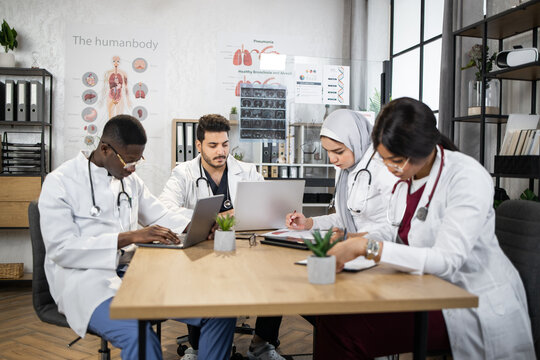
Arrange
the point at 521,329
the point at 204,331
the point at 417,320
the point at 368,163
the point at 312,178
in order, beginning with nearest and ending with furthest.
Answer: the point at 417,320, the point at 521,329, the point at 204,331, the point at 368,163, the point at 312,178

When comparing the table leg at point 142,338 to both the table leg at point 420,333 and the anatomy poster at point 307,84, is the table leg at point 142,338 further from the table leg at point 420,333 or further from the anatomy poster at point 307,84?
the anatomy poster at point 307,84

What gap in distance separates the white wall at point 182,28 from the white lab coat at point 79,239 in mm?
2830

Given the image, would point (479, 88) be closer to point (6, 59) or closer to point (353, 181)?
point (353, 181)

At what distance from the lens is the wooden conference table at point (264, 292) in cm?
107

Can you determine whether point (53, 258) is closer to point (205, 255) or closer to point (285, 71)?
point (205, 255)

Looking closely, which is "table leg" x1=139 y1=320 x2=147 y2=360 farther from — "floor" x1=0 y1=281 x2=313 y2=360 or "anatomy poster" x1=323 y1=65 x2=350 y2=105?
"anatomy poster" x1=323 y1=65 x2=350 y2=105

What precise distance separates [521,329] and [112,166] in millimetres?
1611

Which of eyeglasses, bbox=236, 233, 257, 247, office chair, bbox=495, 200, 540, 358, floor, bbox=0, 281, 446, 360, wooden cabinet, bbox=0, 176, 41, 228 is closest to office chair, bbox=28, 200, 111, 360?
eyeglasses, bbox=236, 233, 257, 247

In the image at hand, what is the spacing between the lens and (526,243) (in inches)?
65.2

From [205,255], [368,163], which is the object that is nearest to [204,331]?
[205,255]

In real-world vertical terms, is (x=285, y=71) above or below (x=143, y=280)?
above

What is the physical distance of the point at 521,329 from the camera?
4.87 ft

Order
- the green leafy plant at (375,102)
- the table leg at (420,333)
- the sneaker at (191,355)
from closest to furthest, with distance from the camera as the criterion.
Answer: the table leg at (420,333) < the sneaker at (191,355) < the green leafy plant at (375,102)

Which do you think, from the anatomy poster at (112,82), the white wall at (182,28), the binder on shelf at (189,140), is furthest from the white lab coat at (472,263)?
the anatomy poster at (112,82)
